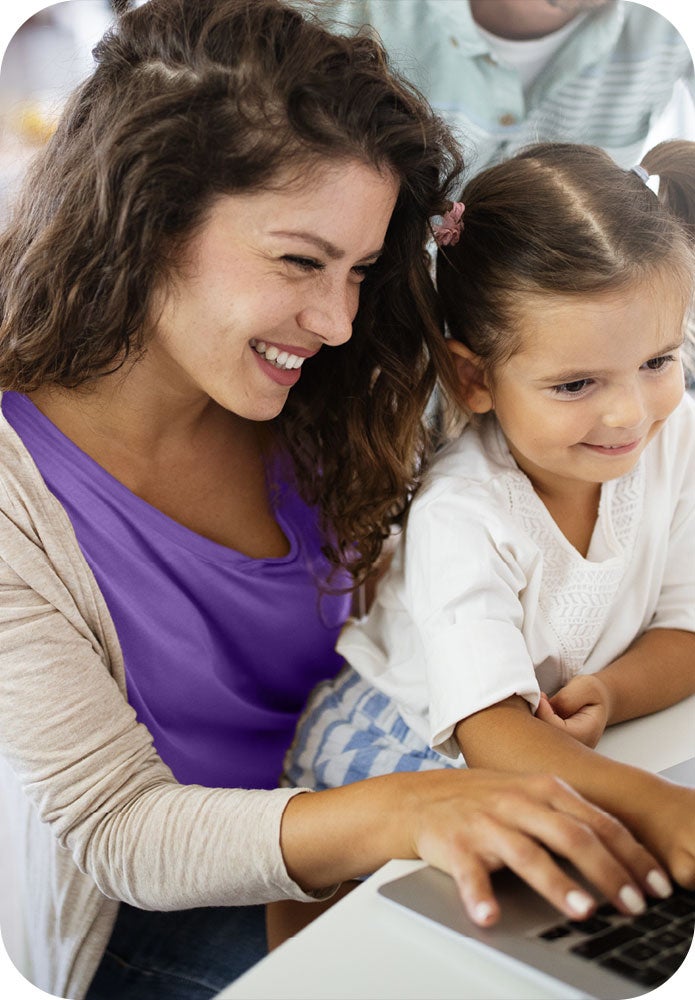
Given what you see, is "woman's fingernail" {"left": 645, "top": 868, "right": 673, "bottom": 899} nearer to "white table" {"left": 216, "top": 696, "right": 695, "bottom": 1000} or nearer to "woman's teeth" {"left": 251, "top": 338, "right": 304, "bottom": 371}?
"white table" {"left": 216, "top": 696, "right": 695, "bottom": 1000}

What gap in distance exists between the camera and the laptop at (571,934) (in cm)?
44

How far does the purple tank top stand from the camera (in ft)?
2.18

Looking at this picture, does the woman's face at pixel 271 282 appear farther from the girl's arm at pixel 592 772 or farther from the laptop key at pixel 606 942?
the laptop key at pixel 606 942

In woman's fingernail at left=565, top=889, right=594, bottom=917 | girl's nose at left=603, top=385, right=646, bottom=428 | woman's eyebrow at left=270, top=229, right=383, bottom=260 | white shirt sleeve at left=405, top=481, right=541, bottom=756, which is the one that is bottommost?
woman's fingernail at left=565, top=889, right=594, bottom=917

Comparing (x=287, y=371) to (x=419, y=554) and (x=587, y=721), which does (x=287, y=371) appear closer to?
(x=419, y=554)

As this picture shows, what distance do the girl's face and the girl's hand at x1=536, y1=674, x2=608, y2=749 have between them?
0.13 metres

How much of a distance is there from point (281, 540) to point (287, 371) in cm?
16

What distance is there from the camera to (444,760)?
69cm

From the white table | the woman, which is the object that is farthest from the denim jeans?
the white table

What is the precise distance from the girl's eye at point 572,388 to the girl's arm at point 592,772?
7.1 inches

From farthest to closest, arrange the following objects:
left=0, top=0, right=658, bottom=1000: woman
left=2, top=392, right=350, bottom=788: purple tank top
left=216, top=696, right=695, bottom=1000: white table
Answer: left=2, top=392, right=350, bottom=788: purple tank top
left=0, top=0, right=658, bottom=1000: woman
left=216, top=696, right=695, bottom=1000: white table

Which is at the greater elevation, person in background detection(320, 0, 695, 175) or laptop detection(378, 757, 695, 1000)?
person in background detection(320, 0, 695, 175)

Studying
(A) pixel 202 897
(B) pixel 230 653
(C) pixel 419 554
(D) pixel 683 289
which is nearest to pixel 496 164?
(D) pixel 683 289

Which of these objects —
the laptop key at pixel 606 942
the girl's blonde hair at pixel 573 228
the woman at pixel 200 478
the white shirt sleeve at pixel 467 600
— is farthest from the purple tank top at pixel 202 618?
the laptop key at pixel 606 942
